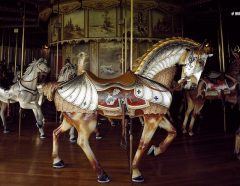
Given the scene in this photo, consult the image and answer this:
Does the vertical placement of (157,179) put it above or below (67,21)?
below

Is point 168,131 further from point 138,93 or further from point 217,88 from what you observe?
point 217,88

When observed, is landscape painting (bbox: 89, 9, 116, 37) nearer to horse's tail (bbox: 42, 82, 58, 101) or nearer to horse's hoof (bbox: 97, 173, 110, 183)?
horse's tail (bbox: 42, 82, 58, 101)

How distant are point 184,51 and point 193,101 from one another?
3719mm

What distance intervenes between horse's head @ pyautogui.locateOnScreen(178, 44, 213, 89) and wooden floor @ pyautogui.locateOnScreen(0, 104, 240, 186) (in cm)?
120

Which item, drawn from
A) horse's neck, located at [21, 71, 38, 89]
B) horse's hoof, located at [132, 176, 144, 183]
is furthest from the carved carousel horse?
horse's hoof, located at [132, 176, 144, 183]

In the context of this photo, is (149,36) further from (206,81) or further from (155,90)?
(155,90)

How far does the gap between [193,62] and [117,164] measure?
5.91 ft

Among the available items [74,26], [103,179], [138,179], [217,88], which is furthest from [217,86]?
[74,26]

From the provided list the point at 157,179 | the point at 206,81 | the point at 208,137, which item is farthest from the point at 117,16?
the point at 157,179

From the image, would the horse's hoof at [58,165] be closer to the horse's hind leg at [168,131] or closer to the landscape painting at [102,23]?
the horse's hind leg at [168,131]

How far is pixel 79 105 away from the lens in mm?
3426

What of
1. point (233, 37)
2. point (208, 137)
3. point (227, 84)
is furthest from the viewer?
point (233, 37)

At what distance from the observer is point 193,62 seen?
3418 mm

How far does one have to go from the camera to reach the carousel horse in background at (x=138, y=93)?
3.32 metres
